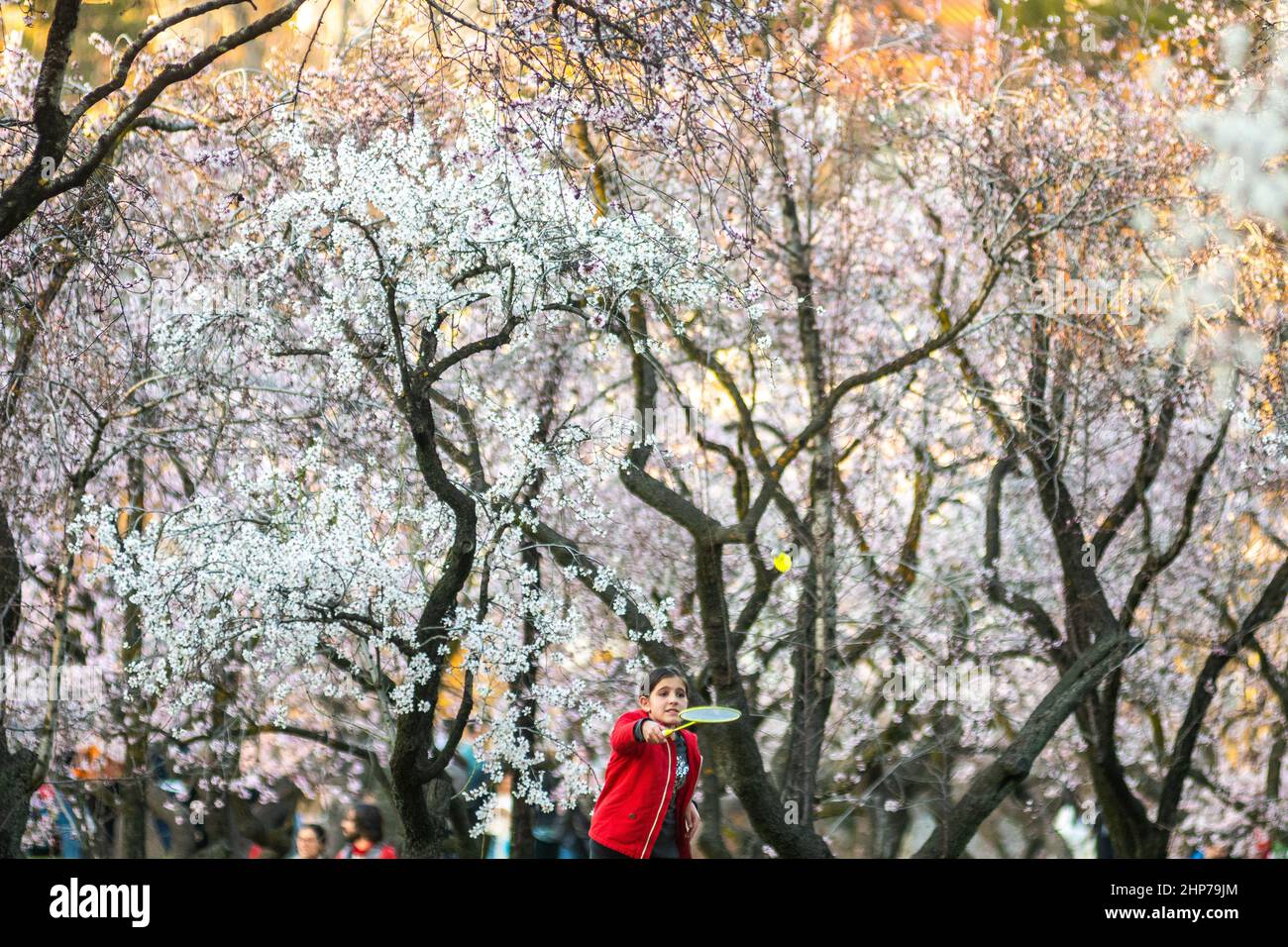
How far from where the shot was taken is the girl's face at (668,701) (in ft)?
11.0

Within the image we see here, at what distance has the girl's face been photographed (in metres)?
3.37

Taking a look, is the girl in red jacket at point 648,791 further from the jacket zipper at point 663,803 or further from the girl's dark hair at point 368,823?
the girl's dark hair at point 368,823

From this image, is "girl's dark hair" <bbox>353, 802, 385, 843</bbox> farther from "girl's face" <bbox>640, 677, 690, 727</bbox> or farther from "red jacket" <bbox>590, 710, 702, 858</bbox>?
"girl's face" <bbox>640, 677, 690, 727</bbox>

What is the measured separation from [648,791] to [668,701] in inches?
9.2

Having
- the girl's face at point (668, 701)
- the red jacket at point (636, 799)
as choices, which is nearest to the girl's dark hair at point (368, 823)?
the red jacket at point (636, 799)

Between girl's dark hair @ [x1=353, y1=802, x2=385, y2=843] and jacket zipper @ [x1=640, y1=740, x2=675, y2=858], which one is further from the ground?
girl's dark hair @ [x1=353, y1=802, x2=385, y2=843]

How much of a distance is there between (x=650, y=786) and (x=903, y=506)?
6439 mm

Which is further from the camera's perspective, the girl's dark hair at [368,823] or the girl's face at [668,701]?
the girl's dark hair at [368,823]

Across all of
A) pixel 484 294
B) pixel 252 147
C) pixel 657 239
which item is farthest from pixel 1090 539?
pixel 252 147

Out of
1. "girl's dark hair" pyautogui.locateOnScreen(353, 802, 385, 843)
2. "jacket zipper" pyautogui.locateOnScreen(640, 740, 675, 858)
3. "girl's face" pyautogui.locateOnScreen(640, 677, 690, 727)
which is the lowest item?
"jacket zipper" pyautogui.locateOnScreen(640, 740, 675, 858)

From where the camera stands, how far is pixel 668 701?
11.1ft

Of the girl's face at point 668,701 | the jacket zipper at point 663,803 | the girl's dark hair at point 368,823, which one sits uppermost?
the girl's dark hair at point 368,823

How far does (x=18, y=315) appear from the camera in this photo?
17.3 ft

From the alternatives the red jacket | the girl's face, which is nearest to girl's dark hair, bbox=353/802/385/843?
the red jacket
